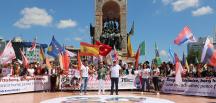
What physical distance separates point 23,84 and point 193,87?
29.9 ft

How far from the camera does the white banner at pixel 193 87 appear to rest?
62.8ft

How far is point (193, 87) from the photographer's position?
20156 mm

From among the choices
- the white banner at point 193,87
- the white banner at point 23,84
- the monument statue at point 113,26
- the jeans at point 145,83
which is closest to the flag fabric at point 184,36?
the white banner at point 193,87

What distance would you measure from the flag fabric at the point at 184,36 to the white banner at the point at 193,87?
2.01 m

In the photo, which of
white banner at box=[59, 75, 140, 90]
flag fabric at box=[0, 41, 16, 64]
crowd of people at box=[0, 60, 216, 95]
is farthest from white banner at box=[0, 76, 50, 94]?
flag fabric at box=[0, 41, 16, 64]

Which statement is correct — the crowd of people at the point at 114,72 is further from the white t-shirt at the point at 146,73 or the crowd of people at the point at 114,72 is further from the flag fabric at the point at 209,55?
the flag fabric at the point at 209,55

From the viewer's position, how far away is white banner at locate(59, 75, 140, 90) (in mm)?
23094

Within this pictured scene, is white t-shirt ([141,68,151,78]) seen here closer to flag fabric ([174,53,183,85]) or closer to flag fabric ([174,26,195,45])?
flag fabric ([174,53,183,85])

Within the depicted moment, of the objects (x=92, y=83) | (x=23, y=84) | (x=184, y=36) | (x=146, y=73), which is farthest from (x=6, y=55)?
(x=184, y=36)

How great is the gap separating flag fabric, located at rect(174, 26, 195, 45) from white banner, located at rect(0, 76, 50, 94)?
791 cm

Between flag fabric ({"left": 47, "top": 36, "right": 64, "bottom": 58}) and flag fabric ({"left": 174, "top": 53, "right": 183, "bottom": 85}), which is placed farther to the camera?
flag fabric ({"left": 47, "top": 36, "right": 64, "bottom": 58})

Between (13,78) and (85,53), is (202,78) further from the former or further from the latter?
(13,78)

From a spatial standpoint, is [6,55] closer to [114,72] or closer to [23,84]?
[23,84]

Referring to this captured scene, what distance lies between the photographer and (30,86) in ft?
72.5
